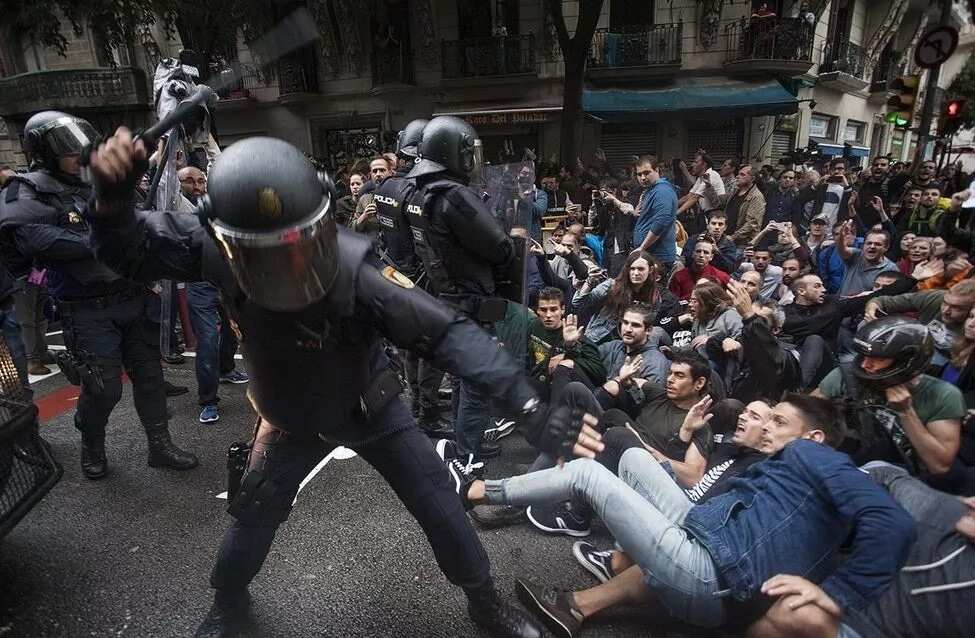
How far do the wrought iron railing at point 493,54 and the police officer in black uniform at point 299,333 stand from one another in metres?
16.2

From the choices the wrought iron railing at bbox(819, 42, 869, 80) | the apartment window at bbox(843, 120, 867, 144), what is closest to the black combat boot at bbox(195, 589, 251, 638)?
the wrought iron railing at bbox(819, 42, 869, 80)

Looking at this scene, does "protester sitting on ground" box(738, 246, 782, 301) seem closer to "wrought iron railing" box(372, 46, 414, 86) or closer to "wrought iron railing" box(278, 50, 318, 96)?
"wrought iron railing" box(372, 46, 414, 86)

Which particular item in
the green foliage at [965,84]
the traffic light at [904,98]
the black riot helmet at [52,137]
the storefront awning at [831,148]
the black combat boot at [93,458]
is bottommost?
the black combat boot at [93,458]

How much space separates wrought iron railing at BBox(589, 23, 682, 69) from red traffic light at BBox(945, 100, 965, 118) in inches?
289

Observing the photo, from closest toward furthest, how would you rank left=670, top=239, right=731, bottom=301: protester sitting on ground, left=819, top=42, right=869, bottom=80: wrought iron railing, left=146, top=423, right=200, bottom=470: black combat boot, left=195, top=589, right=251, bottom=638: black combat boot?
left=195, top=589, right=251, bottom=638: black combat boot
left=146, top=423, right=200, bottom=470: black combat boot
left=670, top=239, right=731, bottom=301: protester sitting on ground
left=819, top=42, right=869, bottom=80: wrought iron railing

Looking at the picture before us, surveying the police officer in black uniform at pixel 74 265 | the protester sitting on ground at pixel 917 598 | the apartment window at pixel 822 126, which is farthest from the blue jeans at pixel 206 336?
the apartment window at pixel 822 126

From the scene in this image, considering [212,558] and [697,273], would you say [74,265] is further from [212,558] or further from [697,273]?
[697,273]

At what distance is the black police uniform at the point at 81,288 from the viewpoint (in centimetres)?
277

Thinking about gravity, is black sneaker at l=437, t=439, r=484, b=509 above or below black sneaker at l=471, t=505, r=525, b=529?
above

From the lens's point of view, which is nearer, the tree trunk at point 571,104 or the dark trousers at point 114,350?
the dark trousers at point 114,350

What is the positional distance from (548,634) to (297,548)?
125 centimetres

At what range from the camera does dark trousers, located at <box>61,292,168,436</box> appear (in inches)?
115

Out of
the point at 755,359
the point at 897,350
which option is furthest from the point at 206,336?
the point at 897,350

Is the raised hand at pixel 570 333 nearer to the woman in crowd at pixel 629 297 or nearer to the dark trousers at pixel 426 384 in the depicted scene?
the woman in crowd at pixel 629 297
